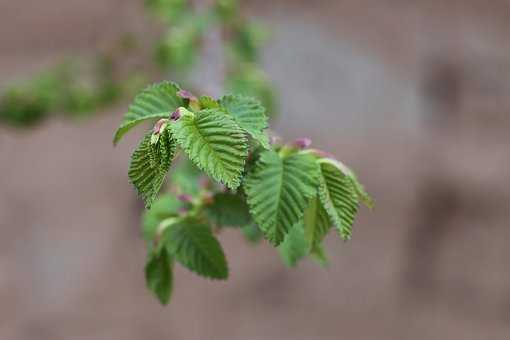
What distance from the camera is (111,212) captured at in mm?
2609

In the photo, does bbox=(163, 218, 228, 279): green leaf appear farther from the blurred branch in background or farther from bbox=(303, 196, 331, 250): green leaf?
the blurred branch in background

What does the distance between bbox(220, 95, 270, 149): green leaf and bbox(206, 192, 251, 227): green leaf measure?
0.51 ft

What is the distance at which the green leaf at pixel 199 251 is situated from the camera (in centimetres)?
82

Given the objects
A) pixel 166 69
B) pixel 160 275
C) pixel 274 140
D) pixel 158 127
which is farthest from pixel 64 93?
pixel 158 127

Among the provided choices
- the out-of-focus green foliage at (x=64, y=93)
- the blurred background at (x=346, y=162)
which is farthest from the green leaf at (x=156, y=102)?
the blurred background at (x=346, y=162)

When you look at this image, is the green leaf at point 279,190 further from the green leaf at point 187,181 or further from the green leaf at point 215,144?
the green leaf at point 187,181

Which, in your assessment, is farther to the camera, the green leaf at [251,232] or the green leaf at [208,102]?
the green leaf at [251,232]

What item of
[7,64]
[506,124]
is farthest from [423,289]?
[7,64]

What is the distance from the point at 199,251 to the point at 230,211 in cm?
7

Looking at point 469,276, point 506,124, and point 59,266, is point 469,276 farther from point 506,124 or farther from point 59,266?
point 59,266

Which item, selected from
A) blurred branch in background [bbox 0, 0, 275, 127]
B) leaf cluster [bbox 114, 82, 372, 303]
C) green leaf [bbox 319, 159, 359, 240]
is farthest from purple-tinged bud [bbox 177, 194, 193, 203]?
blurred branch in background [bbox 0, 0, 275, 127]

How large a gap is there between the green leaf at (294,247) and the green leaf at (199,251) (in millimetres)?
91

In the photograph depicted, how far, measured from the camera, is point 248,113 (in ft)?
2.32

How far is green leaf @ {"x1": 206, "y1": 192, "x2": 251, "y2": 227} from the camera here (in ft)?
2.80
